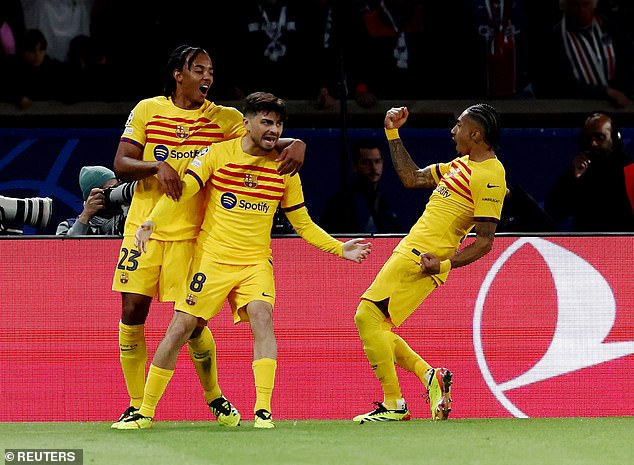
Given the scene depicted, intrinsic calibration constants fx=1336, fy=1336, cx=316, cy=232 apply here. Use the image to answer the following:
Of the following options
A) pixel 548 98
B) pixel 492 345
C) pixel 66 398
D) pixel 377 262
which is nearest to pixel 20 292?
pixel 66 398

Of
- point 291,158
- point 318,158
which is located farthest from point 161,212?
point 318,158

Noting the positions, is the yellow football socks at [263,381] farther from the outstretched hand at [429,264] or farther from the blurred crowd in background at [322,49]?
the blurred crowd in background at [322,49]

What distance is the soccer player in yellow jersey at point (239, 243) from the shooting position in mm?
7484

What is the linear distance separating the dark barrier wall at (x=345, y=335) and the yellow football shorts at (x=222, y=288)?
96 centimetres

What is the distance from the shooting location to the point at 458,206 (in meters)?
8.04

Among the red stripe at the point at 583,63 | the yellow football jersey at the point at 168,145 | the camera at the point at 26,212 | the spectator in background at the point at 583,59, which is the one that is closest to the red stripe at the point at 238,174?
the yellow football jersey at the point at 168,145

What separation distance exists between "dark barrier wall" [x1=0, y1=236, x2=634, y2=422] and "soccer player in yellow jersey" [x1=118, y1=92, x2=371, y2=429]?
908 millimetres

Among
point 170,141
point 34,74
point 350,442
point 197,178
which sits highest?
point 34,74

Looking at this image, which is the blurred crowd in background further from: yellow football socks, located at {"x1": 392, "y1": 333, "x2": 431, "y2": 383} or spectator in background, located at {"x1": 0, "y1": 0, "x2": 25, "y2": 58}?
yellow football socks, located at {"x1": 392, "y1": 333, "x2": 431, "y2": 383}

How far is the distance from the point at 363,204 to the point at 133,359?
3.11m

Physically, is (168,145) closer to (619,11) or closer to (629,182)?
(629,182)

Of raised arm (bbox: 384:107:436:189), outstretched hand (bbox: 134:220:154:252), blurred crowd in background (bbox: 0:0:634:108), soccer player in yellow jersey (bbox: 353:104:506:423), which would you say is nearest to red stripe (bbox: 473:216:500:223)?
soccer player in yellow jersey (bbox: 353:104:506:423)

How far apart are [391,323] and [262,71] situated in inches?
164

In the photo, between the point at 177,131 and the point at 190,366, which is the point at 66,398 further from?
the point at 177,131
